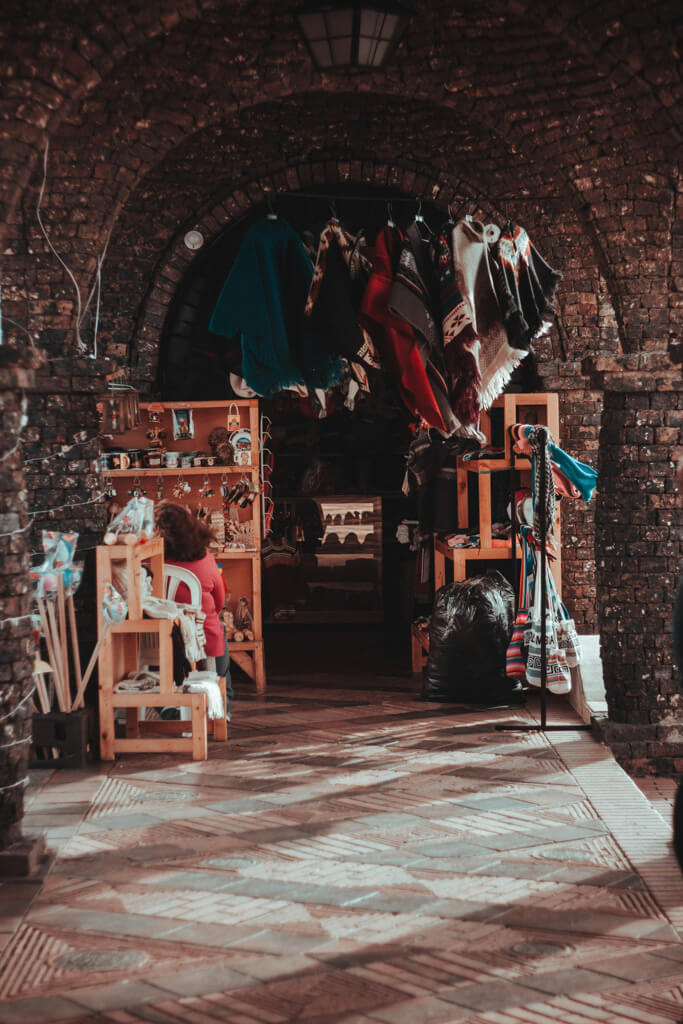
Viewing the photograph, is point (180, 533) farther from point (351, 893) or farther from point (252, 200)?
point (252, 200)

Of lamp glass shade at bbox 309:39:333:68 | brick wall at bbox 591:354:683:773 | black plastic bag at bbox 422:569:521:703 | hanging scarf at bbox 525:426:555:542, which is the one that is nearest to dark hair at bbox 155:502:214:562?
black plastic bag at bbox 422:569:521:703

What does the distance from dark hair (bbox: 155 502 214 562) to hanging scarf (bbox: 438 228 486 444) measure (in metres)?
1.78

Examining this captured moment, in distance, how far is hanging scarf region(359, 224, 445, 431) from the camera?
6.56 metres

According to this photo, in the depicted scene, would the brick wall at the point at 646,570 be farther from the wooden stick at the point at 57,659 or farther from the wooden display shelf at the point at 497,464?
the wooden stick at the point at 57,659

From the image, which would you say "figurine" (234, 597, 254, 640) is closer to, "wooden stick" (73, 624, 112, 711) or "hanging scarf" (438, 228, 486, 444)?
"wooden stick" (73, 624, 112, 711)

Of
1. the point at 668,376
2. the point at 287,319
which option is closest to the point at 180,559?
the point at 287,319

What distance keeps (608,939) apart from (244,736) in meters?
3.44

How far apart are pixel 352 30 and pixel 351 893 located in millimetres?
4229

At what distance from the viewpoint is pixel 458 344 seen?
6.52m

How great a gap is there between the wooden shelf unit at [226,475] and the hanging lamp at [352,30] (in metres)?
2.89

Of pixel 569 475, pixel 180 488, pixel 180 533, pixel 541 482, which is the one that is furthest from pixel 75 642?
pixel 569 475

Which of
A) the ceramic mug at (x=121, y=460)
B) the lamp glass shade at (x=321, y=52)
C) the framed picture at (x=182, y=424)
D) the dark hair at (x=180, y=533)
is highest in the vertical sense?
the lamp glass shade at (x=321, y=52)

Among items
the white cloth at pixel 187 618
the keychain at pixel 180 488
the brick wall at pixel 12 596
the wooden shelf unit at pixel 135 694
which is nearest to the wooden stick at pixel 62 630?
the wooden shelf unit at pixel 135 694

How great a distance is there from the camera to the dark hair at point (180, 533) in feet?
22.9
